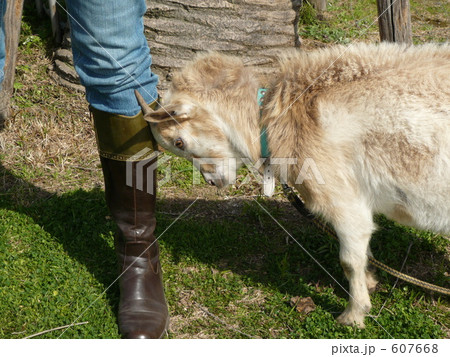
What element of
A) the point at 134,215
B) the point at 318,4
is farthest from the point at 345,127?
the point at 318,4

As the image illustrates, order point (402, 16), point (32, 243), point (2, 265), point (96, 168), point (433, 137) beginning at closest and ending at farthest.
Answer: point (433, 137)
point (2, 265)
point (32, 243)
point (402, 16)
point (96, 168)

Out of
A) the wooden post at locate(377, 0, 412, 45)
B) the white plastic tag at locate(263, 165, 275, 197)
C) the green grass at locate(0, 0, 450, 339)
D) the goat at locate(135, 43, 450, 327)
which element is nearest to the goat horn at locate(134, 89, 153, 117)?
the goat at locate(135, 43, 450, 327)

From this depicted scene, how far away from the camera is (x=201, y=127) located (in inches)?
132

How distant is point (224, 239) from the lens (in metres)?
4.20

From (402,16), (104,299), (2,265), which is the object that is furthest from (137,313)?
(402,16)

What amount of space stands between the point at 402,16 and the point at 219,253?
7.52 ft

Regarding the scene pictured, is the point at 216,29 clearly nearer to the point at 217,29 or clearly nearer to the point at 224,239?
the point at 217,29

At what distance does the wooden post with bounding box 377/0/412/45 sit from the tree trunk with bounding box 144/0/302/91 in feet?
4.37

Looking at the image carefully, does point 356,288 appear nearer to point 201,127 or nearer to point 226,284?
point 226,284

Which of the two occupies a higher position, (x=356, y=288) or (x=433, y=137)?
(x=433, y=137)

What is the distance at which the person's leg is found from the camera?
288cm

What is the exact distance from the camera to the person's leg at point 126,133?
9.44 ft

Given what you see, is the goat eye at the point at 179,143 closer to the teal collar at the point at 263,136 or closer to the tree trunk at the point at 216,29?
the teal collar at the point at 263,136

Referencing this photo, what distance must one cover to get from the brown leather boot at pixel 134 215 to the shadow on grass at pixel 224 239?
0.24 meters
